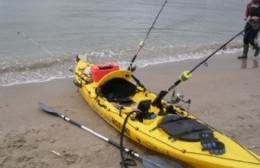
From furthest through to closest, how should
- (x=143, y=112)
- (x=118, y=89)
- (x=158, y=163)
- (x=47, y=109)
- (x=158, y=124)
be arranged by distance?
(x=118, y=89) < (x=47, y=109) < (x=143, y=112) < (x=158, y=124) < (x=158, y=163)

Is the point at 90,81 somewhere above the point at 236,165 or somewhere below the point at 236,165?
below

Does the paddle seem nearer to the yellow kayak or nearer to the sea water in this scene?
the yellow kayak

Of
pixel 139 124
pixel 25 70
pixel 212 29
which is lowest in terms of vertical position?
pixel 212 29

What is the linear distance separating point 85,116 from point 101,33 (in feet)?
27.8

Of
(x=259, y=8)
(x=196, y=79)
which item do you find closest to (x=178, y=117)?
(x=196, y=79)

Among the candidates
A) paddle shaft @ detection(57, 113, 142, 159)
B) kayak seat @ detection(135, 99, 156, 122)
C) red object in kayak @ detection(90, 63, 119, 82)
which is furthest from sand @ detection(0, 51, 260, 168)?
red object in kayak @ detection(90, 63, 119, 82)

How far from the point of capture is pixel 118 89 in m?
7.82

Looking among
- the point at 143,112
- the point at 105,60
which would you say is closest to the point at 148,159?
the point at 143,112

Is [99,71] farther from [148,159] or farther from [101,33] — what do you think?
[101,33]

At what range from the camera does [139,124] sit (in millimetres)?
6227

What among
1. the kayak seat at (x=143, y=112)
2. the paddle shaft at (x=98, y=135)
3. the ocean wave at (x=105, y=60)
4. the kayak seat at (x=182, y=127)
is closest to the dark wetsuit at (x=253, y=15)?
the ocean wave at (x=105, y=60)

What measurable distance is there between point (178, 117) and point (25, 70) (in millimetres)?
6073

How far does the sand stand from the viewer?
6.08 metres

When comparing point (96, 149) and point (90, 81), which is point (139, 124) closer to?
point (96, 149)
